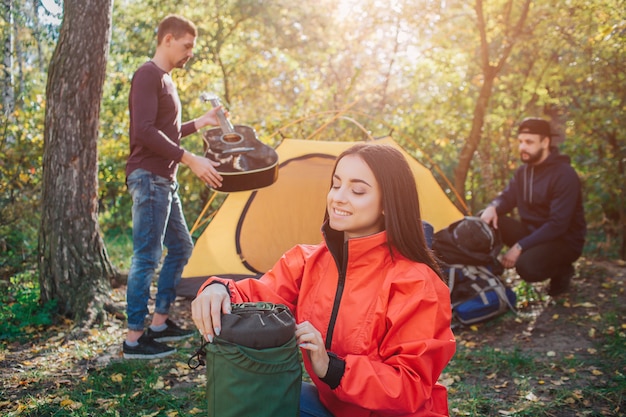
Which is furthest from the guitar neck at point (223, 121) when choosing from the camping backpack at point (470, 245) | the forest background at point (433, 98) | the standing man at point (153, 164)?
the camping backpack at point (470, 245)

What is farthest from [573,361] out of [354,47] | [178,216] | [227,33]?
[354,47]

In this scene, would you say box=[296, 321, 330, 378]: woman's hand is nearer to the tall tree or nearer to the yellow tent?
the yellow tent

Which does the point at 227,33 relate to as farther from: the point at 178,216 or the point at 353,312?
the point at 353,312

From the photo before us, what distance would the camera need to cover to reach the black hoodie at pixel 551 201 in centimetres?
391

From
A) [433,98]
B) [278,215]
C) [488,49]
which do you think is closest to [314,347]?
[278,215]

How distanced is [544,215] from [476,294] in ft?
3.12

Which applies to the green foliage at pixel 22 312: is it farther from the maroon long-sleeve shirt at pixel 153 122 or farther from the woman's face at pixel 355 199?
the woman's face at pixel 355 199

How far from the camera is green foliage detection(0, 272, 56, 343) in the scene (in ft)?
10.6

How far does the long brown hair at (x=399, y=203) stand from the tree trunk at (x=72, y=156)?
2.58 meters

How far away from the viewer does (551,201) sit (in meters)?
4.01

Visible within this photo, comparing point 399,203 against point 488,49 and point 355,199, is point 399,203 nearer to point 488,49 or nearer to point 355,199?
point 355,199

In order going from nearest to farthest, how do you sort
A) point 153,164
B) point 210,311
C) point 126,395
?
point 210,311, point 126,395, point 153,164

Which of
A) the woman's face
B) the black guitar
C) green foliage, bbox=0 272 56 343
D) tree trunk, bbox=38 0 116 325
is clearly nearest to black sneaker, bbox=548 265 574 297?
the black guitar

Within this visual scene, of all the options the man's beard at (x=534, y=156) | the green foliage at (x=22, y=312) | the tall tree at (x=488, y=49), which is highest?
the tall tree at (x=488, y=49)
